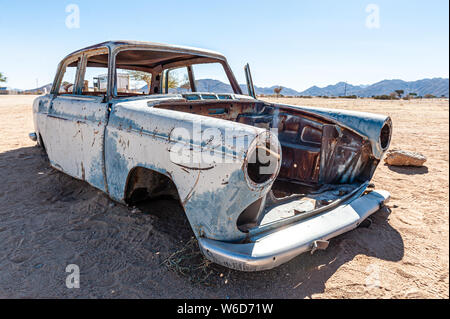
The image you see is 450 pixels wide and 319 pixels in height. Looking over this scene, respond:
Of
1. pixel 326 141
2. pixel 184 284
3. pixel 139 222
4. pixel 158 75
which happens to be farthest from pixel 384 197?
pixel 158 75

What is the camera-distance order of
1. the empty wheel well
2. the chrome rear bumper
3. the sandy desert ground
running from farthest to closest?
the empty wheel well < the sandy desert ground < the chrome rear bumper

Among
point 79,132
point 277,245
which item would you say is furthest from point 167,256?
point 79,132

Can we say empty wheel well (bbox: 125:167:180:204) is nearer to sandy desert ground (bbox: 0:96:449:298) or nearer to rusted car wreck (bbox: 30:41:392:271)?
rusted car wreck (bbox: 30:41:392:271)

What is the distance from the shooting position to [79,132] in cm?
266

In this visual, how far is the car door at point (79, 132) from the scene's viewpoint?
96.0 inches

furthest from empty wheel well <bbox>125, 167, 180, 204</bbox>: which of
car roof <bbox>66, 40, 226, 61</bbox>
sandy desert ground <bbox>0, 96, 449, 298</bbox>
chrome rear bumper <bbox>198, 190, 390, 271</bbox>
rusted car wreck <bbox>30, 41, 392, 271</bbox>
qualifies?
car roof <bbox>66, 40, 226, 61</bbox>

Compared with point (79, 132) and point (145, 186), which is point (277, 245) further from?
point (79, 132)

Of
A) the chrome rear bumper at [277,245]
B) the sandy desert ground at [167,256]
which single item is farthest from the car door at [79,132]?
the chrome rear bumper at [277,245]

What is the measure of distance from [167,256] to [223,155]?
38.0 inches

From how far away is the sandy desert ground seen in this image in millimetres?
1808

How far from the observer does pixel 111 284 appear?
1.83 metres

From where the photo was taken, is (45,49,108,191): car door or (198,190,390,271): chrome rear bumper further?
(45,49,108,191): car door

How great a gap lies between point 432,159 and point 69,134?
5.72 metres
